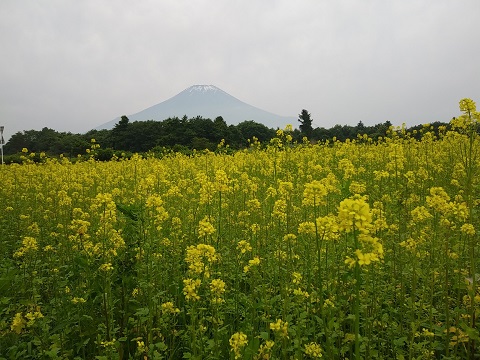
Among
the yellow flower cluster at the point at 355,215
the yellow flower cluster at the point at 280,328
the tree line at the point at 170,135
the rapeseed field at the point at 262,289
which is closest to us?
the yellow flower cluster at the point at 355,215

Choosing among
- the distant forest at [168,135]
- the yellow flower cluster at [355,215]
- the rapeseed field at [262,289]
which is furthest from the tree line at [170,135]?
the yellow flower cluster at [355,215]

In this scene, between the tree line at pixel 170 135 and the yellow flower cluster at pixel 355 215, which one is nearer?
the yellow flower cluster at pixel 355 215

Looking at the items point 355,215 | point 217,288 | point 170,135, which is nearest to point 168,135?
point 170,135

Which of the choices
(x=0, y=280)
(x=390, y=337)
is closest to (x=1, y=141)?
(x=0, y=280)

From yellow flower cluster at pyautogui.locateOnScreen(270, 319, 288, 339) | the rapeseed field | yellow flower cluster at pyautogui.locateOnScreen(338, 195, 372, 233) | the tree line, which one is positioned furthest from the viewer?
the tree line

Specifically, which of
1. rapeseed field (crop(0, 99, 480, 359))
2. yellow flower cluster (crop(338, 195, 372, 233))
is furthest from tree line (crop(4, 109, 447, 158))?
yellow flower cluster (crop(338, 195, 372, 233))

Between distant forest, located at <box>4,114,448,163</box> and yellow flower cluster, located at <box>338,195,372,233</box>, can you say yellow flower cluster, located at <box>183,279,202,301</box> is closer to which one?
yellow flower cluster, located at <box>338,195,372,233</box>

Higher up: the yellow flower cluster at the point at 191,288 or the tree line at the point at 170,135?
the tree line at the point at 170,135

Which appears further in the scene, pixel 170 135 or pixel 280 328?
pixel 170 135

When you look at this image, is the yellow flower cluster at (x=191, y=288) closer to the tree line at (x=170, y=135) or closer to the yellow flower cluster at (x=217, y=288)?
the yellow flower cluster at (x=217, y=288)

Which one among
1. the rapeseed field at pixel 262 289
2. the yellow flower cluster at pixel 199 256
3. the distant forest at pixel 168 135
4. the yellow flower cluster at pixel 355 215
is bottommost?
the rapeseed field at pixel 262 289

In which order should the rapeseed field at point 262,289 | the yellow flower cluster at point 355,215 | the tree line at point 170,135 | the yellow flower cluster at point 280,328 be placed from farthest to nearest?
1. the tree line at point 170,135
2. the rapeseed field at point 262,289
3. the yellow flower cluster at point 280,328
4. the yellow flower cluster at point 355,215

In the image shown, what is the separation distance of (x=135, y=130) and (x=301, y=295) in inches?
1598

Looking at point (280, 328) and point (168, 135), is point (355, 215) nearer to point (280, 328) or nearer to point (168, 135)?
point (280, 328)
